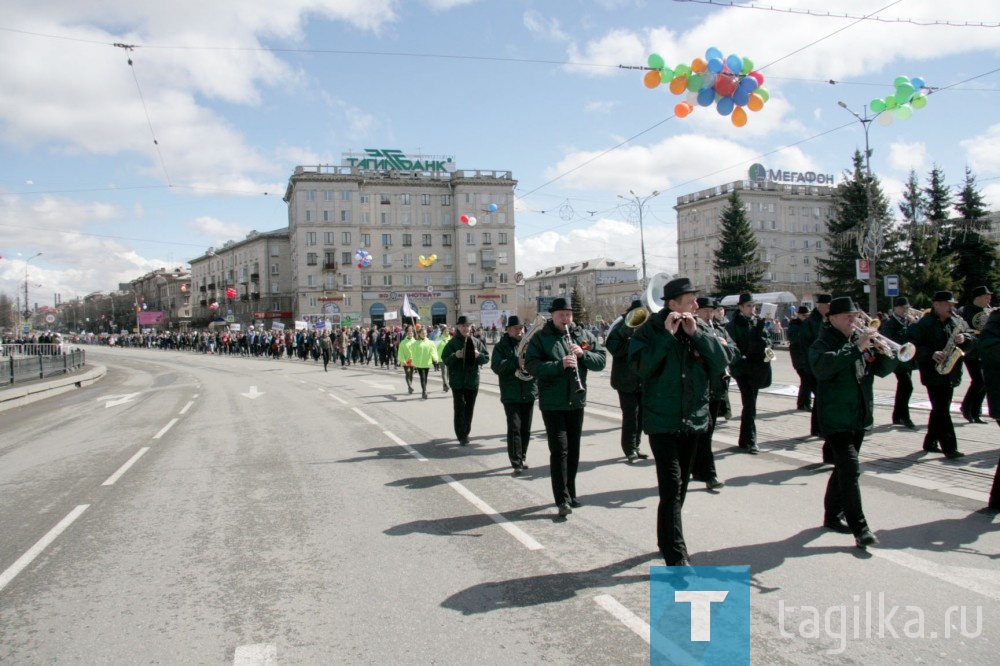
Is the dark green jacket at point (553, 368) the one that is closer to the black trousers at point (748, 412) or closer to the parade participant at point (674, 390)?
the parade participant at point (674, 390)

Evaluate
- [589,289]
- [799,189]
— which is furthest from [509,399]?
[589,289]

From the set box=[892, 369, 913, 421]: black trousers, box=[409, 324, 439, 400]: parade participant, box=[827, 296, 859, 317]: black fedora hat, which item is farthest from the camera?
box=[409, 324, 439, 400]: parade participant

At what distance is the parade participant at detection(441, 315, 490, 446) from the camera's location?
10.5 metres

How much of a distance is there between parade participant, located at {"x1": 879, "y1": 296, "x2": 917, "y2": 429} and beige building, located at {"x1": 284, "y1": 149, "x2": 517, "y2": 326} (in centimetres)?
7405

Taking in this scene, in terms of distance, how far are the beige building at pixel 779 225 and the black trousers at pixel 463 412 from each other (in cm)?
8463

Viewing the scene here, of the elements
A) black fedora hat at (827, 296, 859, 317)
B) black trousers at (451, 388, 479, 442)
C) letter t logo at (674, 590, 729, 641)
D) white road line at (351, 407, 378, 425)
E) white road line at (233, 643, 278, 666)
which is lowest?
white road line at (351, 407, 378, 425)

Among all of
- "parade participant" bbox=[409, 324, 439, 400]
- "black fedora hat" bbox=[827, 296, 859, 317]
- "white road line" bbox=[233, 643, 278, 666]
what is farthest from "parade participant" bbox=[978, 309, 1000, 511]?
"parade participant" bbox=[409, 324, 439, 400]

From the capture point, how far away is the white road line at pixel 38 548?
5.15 meters

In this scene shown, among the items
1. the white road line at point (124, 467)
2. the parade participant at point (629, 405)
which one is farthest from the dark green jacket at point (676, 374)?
the white road line at point (124, 467)

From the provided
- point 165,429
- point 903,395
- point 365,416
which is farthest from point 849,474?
point 165,429

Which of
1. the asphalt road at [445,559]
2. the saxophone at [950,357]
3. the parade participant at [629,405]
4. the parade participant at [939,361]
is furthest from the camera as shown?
the parade participant at [629,405]

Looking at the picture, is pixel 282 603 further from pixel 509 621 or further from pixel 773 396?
pixel 773 396

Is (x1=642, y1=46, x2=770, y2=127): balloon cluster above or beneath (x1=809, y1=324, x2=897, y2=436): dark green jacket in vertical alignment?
above

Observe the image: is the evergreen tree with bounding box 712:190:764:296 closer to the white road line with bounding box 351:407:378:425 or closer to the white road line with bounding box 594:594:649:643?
the white road line with bounding box 351:407:378:425
